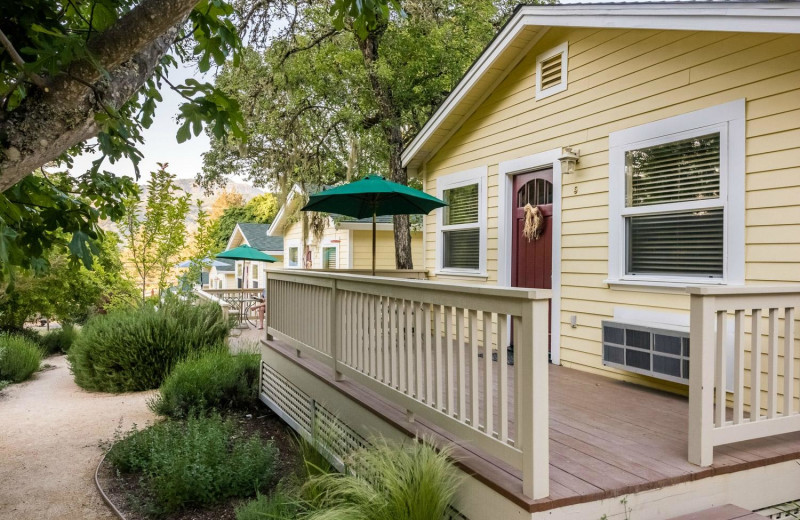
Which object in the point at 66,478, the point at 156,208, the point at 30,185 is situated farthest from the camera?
the point at 156,208

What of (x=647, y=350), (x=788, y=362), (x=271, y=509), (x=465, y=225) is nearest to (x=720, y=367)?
(x=788, y=362)

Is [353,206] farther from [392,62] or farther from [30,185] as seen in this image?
[392,62]

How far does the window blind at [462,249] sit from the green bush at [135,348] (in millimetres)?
3956

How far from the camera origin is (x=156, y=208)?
10.2 m

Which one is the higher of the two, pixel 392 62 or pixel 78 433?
pixel 392 62

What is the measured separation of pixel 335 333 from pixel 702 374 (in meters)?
2.76

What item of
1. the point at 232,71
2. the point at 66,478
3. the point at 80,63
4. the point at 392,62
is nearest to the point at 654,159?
the point at 80,63

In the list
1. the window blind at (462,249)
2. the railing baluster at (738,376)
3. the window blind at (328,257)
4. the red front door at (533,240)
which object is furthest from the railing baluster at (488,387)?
the window blind at (328,257)

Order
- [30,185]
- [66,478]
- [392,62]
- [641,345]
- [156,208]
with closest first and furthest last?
[30,185], [641,345], [66,478], [156,208], [392,62]

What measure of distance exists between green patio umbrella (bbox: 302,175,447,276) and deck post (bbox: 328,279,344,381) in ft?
4.79

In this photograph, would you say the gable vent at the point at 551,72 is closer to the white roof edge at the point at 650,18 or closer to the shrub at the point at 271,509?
the white roof edge at the point at 650,18

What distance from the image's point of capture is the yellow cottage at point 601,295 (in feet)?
8.68

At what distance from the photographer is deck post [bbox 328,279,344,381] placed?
14.7 feet

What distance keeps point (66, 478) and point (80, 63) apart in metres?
4.40
